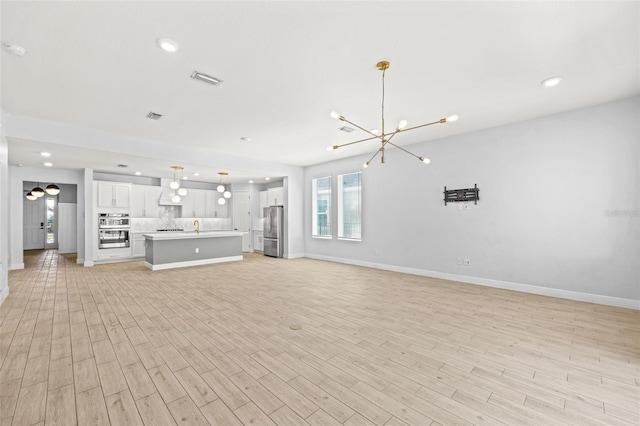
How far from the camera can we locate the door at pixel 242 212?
10.7 meters

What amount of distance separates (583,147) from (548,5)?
315 centimetres

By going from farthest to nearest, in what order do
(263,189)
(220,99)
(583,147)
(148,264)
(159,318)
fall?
1. (263,189)
2. (148,264)
3. (583,147)
4. (220,99)
5. (159,318)

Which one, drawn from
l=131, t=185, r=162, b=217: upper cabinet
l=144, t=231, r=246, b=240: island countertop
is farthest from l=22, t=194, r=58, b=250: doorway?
l=144, t=231, r=246, b=240: island countertop

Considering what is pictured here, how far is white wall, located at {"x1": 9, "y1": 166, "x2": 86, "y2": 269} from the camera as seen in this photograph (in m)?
7.31

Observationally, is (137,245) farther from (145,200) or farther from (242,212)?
(242,212)

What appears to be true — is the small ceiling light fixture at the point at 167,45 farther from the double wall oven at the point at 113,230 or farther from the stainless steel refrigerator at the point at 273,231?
the double wall oven at the point at 113,230

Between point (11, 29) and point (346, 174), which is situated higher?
point (11, 29)

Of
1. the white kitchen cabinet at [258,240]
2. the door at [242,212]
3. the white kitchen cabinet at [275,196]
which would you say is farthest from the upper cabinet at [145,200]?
the white kitchen cabinet at [275,196]

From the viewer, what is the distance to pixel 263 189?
35.9ft

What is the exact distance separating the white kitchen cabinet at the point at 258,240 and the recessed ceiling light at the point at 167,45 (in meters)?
8.11

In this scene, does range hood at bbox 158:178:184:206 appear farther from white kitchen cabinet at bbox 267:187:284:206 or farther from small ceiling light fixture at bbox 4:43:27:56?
small ceiling light fixture at bbox 4:43:27:56

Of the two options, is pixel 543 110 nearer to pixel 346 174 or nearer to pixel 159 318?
pixel 346 174

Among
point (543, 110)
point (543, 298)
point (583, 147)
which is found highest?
point (543, 110)

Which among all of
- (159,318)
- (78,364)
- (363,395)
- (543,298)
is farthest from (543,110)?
(78,364)
